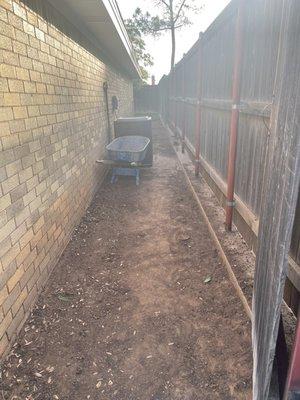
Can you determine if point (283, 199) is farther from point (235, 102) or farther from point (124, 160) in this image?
point (124, 160)

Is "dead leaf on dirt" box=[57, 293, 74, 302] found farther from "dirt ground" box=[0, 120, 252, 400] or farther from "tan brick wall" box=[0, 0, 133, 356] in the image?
"tan brick wall" box=[0, 0, 133, 356]

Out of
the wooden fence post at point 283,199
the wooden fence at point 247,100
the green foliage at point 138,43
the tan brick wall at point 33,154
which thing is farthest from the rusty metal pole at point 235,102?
the green foliage at point 138,43

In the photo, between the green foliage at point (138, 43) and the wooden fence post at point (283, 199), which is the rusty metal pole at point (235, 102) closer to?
the wooden fence post at point (283, 199)

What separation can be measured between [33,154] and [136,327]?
2021mm

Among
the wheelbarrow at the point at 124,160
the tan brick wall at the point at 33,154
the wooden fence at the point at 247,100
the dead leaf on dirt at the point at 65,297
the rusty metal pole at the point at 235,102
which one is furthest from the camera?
the wheelbarrow at the point at 124,160

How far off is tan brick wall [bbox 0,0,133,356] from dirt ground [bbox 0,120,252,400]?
28cm

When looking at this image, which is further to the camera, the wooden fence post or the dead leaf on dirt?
the dead leaf on dirt

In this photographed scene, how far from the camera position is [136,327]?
2812 mm

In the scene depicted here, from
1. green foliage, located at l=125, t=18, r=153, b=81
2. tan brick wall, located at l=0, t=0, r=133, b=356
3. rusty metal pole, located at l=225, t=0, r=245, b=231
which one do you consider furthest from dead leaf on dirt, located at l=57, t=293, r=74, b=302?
green foliage, located at l=125, t=18, r=153, b=81

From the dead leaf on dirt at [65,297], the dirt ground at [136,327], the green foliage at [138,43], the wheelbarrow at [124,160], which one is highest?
the green foliage at [138,43]

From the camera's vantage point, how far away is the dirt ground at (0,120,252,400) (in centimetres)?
226

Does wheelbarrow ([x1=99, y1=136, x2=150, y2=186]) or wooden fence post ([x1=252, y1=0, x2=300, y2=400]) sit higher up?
wooden fence post ([x1=252, y1=0, x2=300, y2=400])

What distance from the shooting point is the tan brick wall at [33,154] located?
2.66 meters

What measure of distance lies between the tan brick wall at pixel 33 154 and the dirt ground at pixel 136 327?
0.28 meters
